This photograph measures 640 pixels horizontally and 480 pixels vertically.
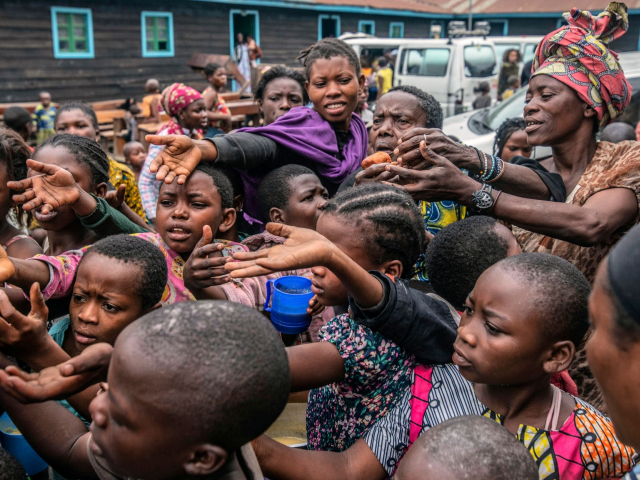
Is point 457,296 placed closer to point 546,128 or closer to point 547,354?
point 547,354

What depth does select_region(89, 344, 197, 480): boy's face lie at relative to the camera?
4.00 feet

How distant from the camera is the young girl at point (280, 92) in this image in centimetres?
439

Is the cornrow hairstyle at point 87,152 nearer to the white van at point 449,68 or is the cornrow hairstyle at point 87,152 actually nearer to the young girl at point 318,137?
the young girl at point 318,137

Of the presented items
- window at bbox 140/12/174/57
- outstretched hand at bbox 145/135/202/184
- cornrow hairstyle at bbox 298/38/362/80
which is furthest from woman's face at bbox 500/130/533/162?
window at bbox 140/12/174/57

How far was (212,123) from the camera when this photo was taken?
655cm

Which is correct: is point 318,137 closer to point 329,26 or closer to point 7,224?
Result: point 7,224

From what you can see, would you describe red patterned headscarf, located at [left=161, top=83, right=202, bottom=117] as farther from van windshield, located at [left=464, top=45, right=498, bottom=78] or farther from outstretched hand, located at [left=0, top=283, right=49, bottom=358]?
van windshield, located at [left=464, top=45, right=498, bottom=78]

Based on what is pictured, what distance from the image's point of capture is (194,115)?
5.37m

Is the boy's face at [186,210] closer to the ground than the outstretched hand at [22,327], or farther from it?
farther from it

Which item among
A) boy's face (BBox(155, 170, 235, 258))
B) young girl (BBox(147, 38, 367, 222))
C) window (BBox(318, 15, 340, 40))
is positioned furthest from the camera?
window (BBox(318, 15, 340, 40))

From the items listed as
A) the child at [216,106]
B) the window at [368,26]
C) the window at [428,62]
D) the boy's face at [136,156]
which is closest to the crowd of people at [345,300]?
the child at [216,106]

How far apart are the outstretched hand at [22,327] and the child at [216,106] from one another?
371 cm

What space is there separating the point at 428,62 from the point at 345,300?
14.1 metres

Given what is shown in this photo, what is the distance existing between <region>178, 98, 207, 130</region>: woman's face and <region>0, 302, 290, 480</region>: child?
Answer: 14.3 feet
